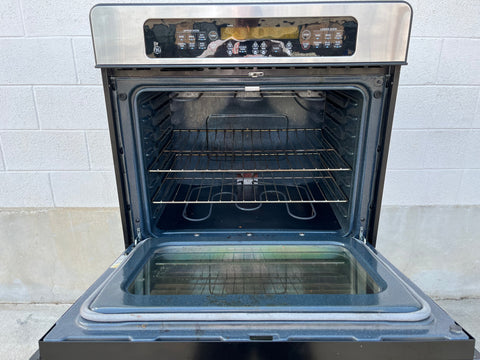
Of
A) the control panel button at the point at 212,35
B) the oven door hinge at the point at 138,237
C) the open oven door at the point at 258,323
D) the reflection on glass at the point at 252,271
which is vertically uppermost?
the control panel button at the point at 212,35

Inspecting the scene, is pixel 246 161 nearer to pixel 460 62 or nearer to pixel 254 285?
pixel 254 285

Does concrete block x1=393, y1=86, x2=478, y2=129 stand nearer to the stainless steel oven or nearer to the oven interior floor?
the stainless steel oven

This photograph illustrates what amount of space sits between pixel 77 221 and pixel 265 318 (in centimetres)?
173

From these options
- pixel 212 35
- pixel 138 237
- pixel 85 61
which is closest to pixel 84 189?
pixel 85 61

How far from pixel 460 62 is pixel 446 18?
0.25 metres

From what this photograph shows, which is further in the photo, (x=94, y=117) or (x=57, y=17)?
(x=94, y=117)

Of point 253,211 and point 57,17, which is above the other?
point 57,17

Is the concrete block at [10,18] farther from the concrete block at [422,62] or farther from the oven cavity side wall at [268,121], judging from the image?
the concrete block at [422,62]

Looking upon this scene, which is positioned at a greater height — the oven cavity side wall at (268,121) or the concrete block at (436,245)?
the oven cavity side wall at (268,121)

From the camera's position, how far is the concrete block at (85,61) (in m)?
1.81

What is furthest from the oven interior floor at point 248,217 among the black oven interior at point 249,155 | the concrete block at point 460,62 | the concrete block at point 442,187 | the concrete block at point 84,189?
the concrete block at point 460,62

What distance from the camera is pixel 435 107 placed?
6.21ft

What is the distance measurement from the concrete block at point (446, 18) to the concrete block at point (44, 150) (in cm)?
195

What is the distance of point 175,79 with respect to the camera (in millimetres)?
980
